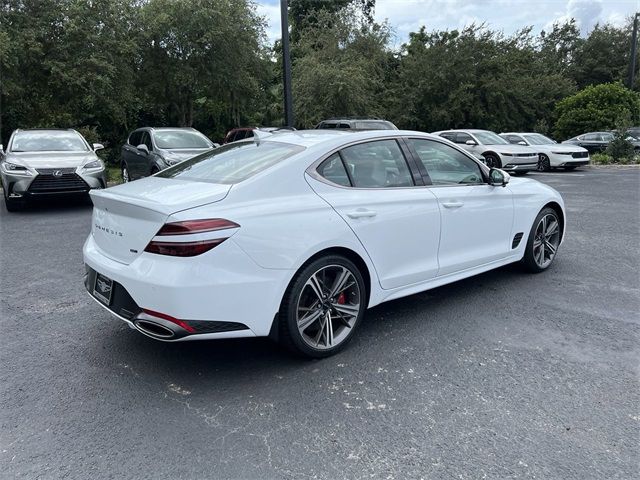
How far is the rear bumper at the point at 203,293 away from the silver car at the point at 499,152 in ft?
50.4

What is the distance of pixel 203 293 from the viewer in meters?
2.92

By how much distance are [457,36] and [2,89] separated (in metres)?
24.1

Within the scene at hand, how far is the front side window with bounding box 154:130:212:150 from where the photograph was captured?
1115 centimetres

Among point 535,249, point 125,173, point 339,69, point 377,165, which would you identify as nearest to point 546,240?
point 535,249

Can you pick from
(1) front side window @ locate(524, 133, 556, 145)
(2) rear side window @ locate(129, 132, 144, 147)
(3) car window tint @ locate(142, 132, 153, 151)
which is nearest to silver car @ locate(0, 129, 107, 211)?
(3) car window tint @ locate(142, 132, 153, 151)

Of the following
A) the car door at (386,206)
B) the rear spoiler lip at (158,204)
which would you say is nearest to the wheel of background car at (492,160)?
the car door at (386,206)

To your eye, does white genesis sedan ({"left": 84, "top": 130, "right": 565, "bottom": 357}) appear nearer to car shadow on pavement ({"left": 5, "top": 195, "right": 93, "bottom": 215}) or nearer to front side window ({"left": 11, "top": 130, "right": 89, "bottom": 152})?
car shadow on pavement ({"left": 5, "top": 195, "right": 93, "bottom": 215})

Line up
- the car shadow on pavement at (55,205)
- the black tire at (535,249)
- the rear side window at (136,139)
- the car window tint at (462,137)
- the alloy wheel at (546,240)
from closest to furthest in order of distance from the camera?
the black tire at (535,249), the alloy wheel at (546,240), the car shadow on pavement at (55,205), the rear side window at (136,139), the car window tint at (462,137)

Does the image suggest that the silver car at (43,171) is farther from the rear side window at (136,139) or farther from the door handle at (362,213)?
the door handle at (362,213)

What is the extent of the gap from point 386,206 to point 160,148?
27.1 ft

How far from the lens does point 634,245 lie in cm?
664

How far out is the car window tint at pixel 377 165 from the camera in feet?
12.5

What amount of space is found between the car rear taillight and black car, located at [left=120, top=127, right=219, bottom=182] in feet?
24.8

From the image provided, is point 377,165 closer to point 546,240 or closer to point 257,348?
point 257,348
